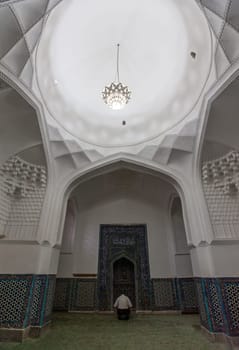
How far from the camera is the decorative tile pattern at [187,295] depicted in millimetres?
5199

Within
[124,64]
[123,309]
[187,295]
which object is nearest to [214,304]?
[123,309]

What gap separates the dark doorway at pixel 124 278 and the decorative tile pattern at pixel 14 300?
2.97 meters

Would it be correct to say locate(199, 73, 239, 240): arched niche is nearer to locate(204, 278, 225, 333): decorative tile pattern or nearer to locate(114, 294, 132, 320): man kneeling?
locate(204, 278, 225, 333): decorative tile pattern

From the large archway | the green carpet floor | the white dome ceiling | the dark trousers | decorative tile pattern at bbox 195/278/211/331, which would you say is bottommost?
the green carpet floor

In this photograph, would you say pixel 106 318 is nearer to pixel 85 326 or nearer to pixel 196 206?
pixel 85 326

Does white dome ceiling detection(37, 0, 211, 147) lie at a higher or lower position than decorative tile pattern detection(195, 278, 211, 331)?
higher

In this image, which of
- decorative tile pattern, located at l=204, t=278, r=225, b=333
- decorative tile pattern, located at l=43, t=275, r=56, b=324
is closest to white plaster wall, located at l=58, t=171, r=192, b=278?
decorative tile pattern, located at l=43, t=275, r=56, b=324

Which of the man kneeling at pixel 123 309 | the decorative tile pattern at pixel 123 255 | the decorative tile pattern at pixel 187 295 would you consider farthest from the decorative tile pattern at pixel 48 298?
the decorative tile pattern at pixel 187 295

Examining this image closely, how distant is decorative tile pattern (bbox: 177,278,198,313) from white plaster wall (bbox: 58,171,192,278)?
23 centimetres

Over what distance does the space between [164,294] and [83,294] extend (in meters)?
2.35

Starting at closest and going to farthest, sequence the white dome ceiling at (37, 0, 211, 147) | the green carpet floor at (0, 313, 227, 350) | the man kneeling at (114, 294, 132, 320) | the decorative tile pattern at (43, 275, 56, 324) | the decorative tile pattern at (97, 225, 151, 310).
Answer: the green carpet floor at (0, 313, 227, 350) < the decorative tile pattern at (43, 275, 56, 324) < the white dome ceiling at (37, 0, 211, 147) < the man kneeling at (114, 294, 132, 320) < the decorative tile pattern at (97, 225, 151, 310)

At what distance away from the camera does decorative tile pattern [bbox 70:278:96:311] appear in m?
5.36

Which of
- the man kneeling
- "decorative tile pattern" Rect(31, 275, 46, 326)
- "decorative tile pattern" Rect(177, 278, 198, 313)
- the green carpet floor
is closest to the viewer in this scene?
the green carpet floor

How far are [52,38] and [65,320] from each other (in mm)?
6202
